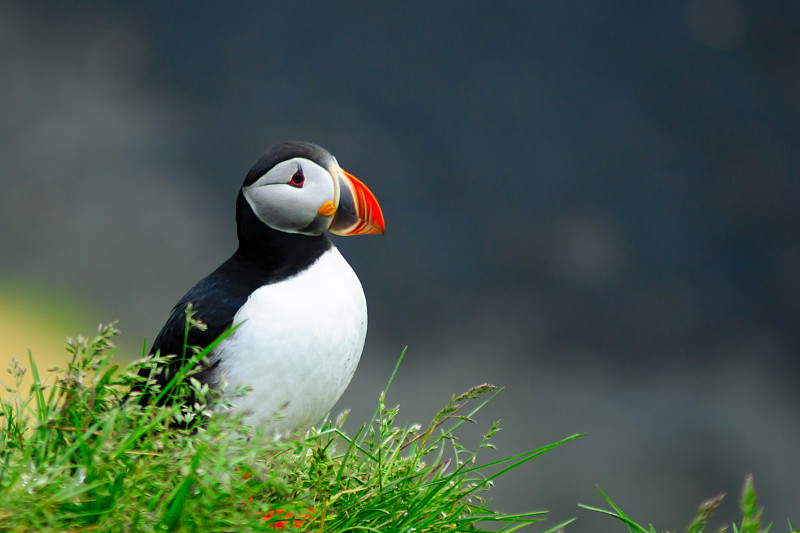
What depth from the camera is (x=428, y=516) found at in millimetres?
2518

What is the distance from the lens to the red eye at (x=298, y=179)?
2.98m

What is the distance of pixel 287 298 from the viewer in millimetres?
2938

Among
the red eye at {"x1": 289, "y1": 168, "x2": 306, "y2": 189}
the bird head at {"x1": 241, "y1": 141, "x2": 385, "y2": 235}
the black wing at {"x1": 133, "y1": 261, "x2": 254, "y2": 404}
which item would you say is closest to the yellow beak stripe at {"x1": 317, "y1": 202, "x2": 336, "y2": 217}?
the bird head at {"x1": 241, "y1": 141, "x2": 385, "y2": 235}

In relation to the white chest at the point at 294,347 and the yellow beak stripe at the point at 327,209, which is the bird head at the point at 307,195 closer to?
the yellow beak stripe at the point at 327,209

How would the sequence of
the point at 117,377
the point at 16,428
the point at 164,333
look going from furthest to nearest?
the point at 164,333
the point at 16,428
the point at 117,377

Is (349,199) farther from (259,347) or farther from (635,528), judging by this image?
(635,528)

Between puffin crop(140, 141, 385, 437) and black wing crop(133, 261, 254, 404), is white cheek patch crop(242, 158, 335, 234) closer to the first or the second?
puffin crop(140, 141, 385, 437)

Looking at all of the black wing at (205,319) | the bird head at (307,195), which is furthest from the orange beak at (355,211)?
the black wing at (205,319)

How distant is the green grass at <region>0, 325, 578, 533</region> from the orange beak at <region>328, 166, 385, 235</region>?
33.2 inches

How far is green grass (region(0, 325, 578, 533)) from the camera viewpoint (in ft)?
5.62

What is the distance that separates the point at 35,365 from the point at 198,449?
1153 millimetres

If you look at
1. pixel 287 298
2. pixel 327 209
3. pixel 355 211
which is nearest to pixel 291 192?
pixel 327 209

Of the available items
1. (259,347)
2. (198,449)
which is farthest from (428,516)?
(198,449)

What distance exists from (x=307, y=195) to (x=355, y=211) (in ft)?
0.71
